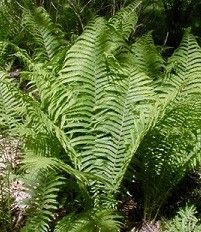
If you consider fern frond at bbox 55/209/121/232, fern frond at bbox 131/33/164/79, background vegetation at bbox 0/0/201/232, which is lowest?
fern frond at bbox 55/209/121/232

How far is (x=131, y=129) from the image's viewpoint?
2.88 meters

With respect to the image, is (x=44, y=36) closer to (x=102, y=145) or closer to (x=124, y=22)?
(x=124, y=22)

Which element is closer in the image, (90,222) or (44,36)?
(90,222)

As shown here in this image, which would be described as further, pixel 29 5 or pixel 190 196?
pixel 29 5

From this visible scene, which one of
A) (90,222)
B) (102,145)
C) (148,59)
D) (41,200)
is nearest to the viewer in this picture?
(90,222)

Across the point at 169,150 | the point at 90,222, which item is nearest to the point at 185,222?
the point at 169,150

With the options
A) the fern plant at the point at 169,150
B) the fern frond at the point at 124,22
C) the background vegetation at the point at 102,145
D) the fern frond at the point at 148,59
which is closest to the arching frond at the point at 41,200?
the background vegetation at the point at 102,145

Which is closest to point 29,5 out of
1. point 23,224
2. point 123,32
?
point 123,32

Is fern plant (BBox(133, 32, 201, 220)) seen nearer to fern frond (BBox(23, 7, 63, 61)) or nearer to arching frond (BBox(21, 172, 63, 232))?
arching frond (BBox(21, 172, 63, 232))

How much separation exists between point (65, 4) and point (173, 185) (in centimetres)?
279

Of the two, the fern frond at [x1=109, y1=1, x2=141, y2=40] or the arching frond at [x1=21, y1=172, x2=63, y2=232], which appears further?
the fern frond at [x1=109, y1=1, x2=141, y2=40]

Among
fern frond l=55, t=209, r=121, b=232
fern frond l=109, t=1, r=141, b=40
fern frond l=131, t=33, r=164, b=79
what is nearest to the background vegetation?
fern frond l=55, t=209, r=121, b=232

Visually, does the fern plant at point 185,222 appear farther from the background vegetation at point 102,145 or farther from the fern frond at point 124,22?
the fern frond at point 124,22

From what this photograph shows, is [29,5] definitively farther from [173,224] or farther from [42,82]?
[173,224]
